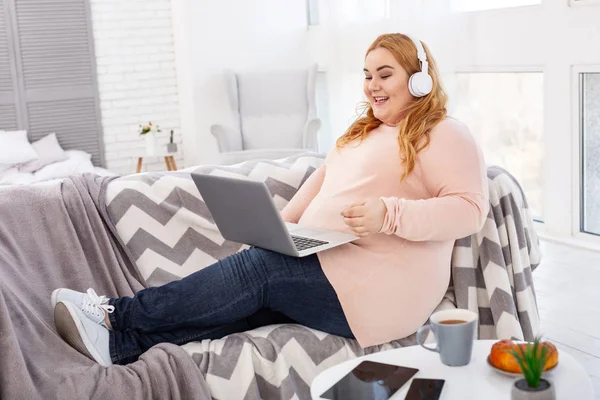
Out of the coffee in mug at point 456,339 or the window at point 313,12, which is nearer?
the coffee in mug at point 456,339

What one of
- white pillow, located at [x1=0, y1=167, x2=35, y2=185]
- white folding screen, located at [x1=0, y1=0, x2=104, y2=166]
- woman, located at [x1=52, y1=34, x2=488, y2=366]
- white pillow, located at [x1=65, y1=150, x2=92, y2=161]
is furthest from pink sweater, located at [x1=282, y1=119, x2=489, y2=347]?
white folding screen, located at [x1=0, y1=0, x2=104, y2=166]

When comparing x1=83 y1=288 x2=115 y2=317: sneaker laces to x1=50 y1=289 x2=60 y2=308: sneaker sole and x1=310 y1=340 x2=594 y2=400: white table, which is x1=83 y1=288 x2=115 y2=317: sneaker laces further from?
x1=310 y1=340 x2=594 y2=400: white table

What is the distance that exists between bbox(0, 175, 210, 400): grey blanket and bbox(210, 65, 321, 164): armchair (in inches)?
121

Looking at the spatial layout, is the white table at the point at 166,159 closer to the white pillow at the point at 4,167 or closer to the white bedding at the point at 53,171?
the white bedding at the point at 53,171

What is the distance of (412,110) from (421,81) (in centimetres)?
8

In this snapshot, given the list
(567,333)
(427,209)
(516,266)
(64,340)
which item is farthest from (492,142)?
(64,340)

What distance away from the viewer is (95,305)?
2.08 m

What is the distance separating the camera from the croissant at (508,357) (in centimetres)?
137

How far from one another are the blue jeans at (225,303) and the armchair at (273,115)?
346cm

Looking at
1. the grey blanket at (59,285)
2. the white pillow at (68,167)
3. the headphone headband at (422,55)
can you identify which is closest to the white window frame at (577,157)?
the headphone headband at (422,55)

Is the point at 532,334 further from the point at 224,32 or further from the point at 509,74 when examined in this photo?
the point at 224,32

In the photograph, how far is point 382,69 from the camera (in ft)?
7.37

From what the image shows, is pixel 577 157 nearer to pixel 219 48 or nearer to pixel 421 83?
pixel 421 83

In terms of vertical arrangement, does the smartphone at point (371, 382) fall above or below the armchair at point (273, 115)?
below
